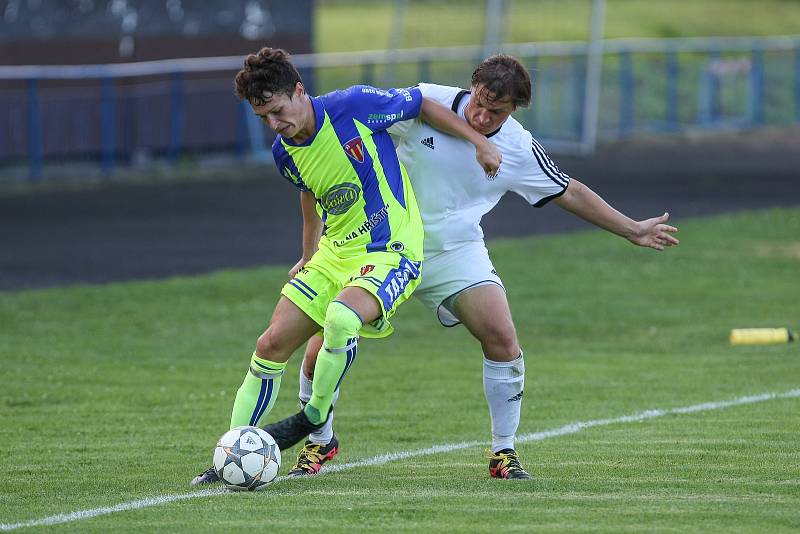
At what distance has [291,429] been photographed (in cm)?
692

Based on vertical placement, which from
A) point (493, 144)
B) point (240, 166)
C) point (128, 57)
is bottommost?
point (240, 166)

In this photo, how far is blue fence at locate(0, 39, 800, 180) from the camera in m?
22.6

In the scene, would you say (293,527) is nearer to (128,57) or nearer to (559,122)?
(128,57)

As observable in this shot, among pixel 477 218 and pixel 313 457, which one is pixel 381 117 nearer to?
pixel 477 218

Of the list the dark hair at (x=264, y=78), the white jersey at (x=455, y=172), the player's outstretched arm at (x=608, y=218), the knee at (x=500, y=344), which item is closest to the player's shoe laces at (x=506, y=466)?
the knee at (x=500, y=344)

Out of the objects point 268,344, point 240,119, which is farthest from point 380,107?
point 240,119

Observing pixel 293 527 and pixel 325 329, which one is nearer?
pixel 293 527

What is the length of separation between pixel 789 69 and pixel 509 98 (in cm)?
2824

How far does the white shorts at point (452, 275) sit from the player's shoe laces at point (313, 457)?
0.91 metres

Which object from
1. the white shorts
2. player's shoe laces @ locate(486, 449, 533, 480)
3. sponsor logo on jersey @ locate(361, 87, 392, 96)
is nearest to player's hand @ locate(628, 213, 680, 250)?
the white shorts

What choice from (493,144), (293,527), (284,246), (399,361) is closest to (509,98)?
(493,144)

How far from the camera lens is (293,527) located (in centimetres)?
613

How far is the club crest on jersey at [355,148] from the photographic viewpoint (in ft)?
22.8

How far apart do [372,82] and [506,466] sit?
19920 mm
